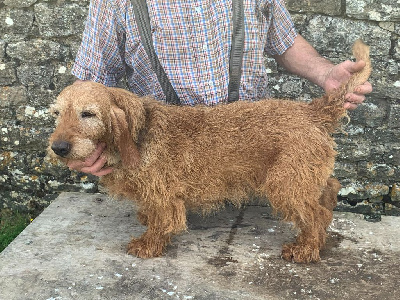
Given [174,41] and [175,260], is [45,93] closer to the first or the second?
[174,41]

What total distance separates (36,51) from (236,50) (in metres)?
2.23

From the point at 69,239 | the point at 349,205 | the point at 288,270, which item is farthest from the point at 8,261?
the point at 349,205

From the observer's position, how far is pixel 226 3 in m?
3.22

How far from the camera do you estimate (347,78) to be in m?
3.06

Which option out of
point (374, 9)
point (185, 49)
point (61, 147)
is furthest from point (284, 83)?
point (61, 147)

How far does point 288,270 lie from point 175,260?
2.55 feet

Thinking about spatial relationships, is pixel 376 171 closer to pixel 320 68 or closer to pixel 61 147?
pixel 320 68

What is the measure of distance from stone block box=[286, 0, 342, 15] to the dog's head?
2.03 m

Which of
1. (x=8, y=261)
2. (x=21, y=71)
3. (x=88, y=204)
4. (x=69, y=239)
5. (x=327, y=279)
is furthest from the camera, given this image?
(x=21, y=71)

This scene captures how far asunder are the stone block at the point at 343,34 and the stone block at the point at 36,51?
2417 millimetres

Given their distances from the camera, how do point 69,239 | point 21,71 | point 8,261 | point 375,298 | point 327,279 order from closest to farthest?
point 375,298 → point 327,279 → point 8,261 → point 69,239 → point 21,71

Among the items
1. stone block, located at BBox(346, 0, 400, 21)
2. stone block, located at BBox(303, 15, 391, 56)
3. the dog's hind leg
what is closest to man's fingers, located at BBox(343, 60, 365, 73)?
the dog's hind leg

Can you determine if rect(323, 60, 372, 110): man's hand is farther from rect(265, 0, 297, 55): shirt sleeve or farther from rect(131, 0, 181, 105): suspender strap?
rect(131, 0, 181, 105): suspender strap

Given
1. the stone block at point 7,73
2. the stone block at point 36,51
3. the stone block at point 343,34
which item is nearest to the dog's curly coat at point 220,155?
the stone block at point 343,34
